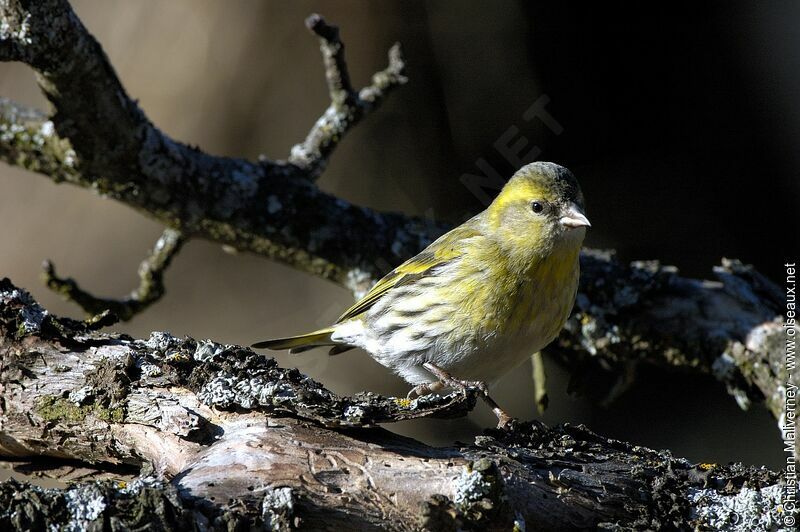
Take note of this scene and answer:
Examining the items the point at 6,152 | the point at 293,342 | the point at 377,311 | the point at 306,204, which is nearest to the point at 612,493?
the point at 377,311

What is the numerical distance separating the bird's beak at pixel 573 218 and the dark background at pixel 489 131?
2669 millimetres

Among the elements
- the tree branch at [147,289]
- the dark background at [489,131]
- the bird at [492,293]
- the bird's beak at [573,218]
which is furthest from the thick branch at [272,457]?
the dark background at [489,131]

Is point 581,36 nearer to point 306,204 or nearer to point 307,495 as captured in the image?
point 306,204

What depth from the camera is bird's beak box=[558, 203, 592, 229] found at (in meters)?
3.82

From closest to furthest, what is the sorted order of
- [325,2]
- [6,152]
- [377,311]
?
[377,311] < [6,152] < [325,2]

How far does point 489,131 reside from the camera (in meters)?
6.59

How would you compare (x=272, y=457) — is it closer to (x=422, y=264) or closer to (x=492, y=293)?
(x=492, y=293)

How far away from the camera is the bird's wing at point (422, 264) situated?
4246mm

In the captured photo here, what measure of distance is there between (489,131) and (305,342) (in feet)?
9.22

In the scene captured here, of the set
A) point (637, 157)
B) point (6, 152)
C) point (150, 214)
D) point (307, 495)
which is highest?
point (637, 157)

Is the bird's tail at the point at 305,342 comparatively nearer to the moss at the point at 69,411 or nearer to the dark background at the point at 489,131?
the moss at the point at 69,411

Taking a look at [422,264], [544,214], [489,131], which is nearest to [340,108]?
[422,264]

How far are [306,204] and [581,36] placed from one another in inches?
115

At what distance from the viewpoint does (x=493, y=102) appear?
6508 millimetres
